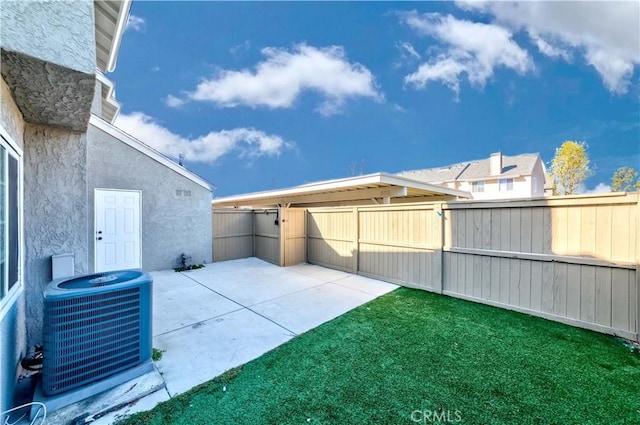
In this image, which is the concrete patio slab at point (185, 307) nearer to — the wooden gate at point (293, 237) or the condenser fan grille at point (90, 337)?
the condenser fan grille at point (90, 337)

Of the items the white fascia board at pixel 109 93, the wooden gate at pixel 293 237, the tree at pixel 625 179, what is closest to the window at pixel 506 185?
the tree at pixel 625 179

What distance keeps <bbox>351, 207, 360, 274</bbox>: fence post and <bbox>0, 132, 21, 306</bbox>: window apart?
5.91m

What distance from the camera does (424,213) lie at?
546cm

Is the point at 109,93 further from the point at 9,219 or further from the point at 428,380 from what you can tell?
the point at 428,380

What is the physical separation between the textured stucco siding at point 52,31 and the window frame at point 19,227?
661 mm

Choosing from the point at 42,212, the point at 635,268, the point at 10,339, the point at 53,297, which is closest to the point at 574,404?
the point at 635,268

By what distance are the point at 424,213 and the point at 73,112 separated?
18.9 feet

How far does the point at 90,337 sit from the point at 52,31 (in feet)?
8.01

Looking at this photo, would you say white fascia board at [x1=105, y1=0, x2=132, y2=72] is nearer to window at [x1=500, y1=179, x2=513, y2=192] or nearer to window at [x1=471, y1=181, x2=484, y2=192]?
window at [x1=471, y1=181, x2=484, y2=192]

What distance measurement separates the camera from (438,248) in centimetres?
519

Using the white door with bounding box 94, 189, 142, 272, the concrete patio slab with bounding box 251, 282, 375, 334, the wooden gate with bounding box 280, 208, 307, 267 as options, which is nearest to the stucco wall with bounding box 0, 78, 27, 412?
the concrete patio slab with bounding box 251, 282, 375, 334

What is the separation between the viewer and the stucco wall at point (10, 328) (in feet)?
6.16

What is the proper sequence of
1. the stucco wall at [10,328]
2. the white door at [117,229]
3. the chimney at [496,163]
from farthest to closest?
the chimney at [496,163] → the white door at [117,229] → the stucco wall at [10,328]

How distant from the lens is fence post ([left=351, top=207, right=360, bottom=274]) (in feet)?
22.3
